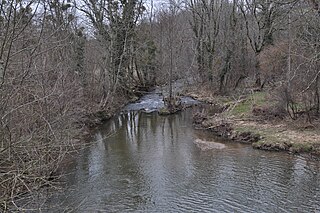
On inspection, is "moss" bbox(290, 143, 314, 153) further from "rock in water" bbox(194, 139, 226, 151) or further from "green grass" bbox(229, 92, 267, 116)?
"green grass" bbox(229, 92, 267, 116)

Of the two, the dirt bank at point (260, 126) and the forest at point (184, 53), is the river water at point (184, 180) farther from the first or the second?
the forest at point (184, 53)

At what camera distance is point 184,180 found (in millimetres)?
11758

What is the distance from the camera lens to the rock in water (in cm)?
1562

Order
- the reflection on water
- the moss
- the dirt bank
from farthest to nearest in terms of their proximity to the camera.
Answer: the dirt bank → the moss → the reflection on water

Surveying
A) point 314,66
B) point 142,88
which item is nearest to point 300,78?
point 314,66

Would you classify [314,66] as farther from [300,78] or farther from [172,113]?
[172,113]

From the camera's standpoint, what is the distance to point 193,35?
35.3m

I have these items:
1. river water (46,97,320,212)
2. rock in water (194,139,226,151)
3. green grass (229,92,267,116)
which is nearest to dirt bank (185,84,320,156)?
green grass (229,92,267,116)

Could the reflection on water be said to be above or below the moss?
below

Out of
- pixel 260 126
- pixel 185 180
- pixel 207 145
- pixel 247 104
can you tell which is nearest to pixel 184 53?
pixel 247 104

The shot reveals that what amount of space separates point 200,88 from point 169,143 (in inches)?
657

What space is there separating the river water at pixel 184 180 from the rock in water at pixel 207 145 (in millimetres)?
252

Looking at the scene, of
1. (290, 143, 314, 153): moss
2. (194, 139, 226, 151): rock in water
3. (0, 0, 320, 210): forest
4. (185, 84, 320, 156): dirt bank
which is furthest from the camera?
(0, 0, 320, 210): forest

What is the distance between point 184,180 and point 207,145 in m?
4.47
